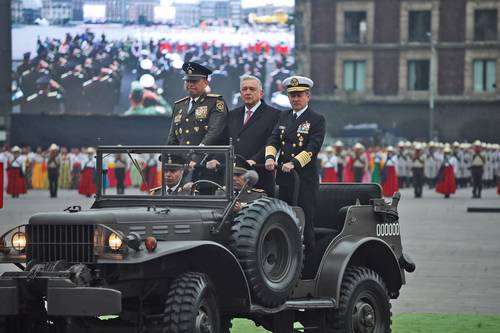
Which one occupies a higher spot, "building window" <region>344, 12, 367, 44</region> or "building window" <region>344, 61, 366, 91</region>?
"building window" <region>344, 12, 367, 44</region>

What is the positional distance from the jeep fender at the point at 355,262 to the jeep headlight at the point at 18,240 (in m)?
2.56

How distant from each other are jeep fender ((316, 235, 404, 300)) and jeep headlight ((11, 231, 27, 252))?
2.56m

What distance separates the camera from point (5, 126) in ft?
234

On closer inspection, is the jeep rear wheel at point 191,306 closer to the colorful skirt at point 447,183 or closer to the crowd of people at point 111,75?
the colorful skirt at point 447,183

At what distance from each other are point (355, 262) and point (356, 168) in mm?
40533

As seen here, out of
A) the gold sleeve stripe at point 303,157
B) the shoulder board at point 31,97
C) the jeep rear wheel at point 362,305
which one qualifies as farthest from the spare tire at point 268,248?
the shoulder board at point 31,97

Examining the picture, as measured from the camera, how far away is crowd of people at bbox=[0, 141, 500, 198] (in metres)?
45.6

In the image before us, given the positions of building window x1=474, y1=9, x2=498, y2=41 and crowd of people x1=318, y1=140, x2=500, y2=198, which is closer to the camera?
crowd of people x1=318, y1=140, x2=500, y2=198

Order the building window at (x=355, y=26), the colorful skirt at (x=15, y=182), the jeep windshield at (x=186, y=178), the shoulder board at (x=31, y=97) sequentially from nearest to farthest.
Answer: the jeep windshield at (x=186, y=178) → the colorful skirt at (x=15, y=182) → the shoulder board at (x=31, y=97) → the building window at (x=355, y=26)

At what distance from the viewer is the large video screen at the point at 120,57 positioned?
7088cm

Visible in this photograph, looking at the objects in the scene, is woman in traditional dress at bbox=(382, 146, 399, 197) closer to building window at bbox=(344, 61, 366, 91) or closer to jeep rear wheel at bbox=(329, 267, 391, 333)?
jeep rear wheel at bbox=(329, 267, 391, 333)

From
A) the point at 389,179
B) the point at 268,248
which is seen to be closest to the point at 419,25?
the point at 389,179

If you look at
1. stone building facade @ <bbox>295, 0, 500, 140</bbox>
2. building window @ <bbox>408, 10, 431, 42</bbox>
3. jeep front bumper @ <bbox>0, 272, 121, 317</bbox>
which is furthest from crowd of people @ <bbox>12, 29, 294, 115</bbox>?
jeep front bumper @ <bbox>0, 272, 121, 317</bbox>

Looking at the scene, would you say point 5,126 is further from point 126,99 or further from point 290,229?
point 290,229
